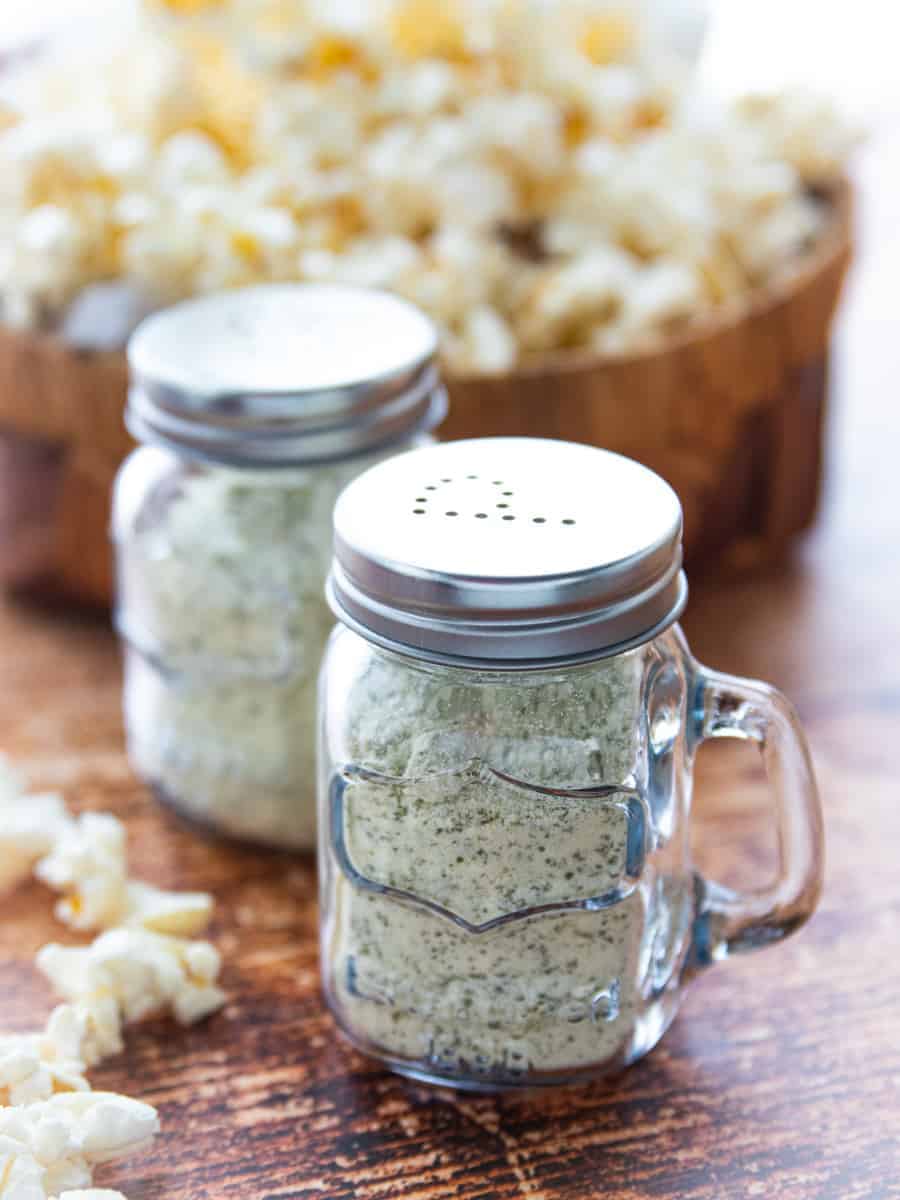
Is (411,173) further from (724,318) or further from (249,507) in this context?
(249,507)

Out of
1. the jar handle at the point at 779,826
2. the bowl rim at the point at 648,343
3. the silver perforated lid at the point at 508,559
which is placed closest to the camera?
the silver perforated lid at the point at 508,559

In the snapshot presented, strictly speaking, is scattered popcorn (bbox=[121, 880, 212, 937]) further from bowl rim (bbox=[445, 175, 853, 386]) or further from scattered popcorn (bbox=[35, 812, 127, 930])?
bowl rim (bbox=[445, 175, 853, 386])

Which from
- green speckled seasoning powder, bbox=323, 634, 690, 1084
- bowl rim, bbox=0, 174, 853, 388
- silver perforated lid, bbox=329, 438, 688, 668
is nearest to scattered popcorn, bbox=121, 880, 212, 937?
green speckled seasoning powder, bbox=323, 634, 690, 1084

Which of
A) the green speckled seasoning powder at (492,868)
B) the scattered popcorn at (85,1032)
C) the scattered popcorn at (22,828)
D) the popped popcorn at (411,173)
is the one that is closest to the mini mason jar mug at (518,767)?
the green speckled seasoning powder at (492,868)

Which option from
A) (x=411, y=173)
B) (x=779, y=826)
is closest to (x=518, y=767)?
(x=779, y=826)

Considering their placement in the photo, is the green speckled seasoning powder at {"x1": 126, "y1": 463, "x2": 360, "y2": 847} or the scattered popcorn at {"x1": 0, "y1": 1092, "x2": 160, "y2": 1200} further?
the green speckled seasoning powder at {"x1": 126, "y1": 463, "x2": 360, "y2": 847}

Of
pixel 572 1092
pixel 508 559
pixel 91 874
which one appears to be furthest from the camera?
pixel 91 874

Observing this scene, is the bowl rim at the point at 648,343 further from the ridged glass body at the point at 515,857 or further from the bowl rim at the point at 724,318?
the ridged glass body at the point at 515,857
